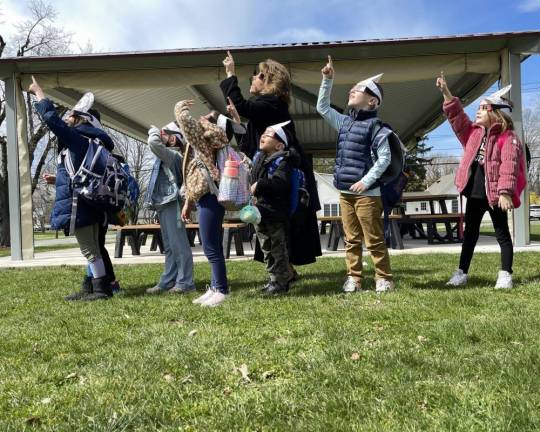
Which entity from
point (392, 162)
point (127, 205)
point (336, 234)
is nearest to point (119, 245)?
point (336, 234)

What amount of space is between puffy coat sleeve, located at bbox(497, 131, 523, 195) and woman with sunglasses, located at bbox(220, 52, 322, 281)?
162 cm

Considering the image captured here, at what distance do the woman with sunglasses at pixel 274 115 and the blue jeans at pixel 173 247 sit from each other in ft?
2.45

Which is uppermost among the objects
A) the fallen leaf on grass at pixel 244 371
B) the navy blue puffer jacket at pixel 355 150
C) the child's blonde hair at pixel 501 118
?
the child's blonde hair at pixel 501 118

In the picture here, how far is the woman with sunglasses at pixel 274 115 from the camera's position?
14.0 ft

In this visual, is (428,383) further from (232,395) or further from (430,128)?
(430,128)

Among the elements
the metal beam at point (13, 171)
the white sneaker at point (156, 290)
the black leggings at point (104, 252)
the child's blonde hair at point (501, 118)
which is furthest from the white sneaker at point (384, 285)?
the metal beam at point (13, 171)

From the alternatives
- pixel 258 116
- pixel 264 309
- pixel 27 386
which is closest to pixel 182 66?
pixel 258 116

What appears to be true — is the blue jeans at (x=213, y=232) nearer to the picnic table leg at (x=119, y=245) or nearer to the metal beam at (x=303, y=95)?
the picnic table leg at (x=119, y=245)

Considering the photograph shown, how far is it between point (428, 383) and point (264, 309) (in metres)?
1.76

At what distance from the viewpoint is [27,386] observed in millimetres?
2332

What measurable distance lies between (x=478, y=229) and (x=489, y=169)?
60 cm

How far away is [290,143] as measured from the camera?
14.6 ft

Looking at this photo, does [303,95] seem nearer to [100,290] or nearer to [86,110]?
[86,110]

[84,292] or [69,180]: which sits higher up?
[69,180]
